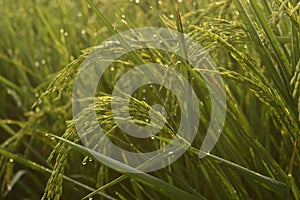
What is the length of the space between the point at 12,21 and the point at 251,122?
178cm

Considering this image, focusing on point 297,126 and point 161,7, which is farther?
point 161,7

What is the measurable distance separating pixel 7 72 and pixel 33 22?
43cm

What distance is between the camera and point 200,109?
142 centimetres

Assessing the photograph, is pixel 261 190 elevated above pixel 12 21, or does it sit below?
below

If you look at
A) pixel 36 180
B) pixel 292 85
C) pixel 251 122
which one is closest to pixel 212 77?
pixel 292 85

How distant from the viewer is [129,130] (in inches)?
67.7

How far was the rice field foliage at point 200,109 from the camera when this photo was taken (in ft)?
4.08

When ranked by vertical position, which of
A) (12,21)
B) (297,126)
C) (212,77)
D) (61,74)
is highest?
(12,21)

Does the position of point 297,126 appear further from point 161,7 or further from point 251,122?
A: point 161,7

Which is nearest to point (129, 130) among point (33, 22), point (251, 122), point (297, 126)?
point (251, 122)

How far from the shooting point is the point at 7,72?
2.68 meters

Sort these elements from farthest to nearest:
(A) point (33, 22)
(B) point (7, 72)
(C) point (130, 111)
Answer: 1. (A) point (33, 22)
2. (B) point (7, 72)
3. (C) point (130, 111)

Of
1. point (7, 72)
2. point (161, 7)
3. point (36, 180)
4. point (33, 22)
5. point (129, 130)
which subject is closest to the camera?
point (129, 130)

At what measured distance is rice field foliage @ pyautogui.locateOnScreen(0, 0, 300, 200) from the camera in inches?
49.0
